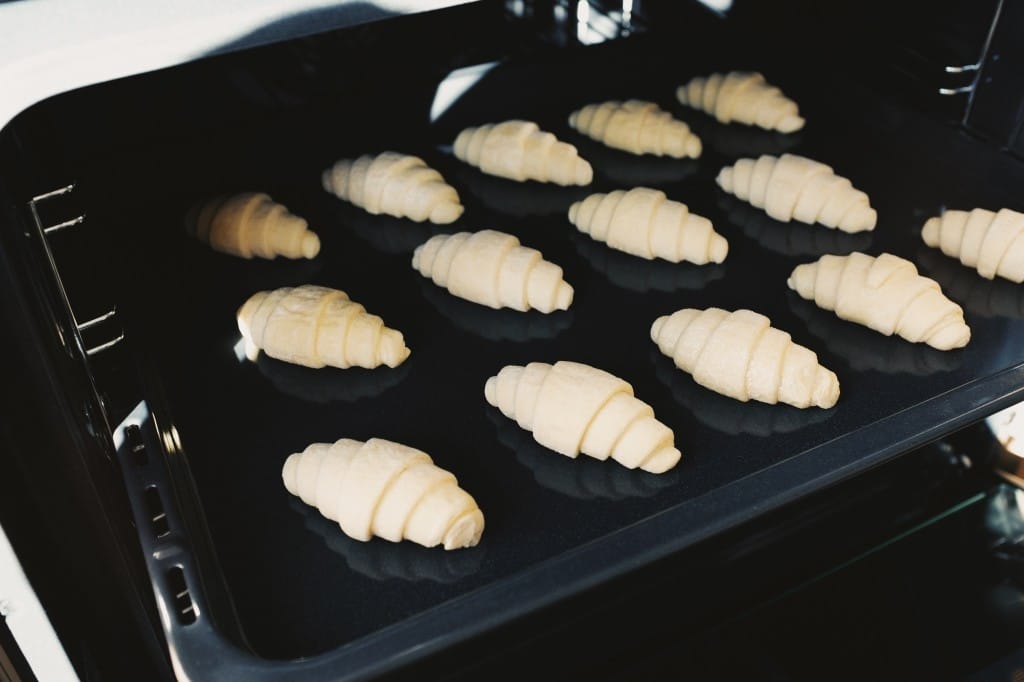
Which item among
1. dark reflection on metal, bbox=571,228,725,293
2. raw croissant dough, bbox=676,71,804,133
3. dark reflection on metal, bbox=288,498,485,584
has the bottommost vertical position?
dark reflection on metal, bbox=288,498,485,584

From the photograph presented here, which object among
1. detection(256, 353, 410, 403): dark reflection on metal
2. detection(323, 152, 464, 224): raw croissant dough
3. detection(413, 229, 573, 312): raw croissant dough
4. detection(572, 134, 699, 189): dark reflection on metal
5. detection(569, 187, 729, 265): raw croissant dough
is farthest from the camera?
detection(572, 134, 699, 189): dark reflection on metal

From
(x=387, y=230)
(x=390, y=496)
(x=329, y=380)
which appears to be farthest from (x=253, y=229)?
(x=390, y=496)

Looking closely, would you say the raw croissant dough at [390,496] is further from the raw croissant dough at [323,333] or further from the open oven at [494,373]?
the raw croissant dough at [323,333]

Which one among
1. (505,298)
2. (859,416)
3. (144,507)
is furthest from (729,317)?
(144,507)

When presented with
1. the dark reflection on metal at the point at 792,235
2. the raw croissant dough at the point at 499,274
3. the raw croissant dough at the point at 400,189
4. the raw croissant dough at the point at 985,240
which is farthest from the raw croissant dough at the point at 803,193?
the raw croissant dough at the point at 400,189

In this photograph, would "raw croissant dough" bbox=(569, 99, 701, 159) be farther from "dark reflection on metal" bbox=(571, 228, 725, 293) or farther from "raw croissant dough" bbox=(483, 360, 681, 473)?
"raw croissant dough" bbox=(483, 360, 681, 473)

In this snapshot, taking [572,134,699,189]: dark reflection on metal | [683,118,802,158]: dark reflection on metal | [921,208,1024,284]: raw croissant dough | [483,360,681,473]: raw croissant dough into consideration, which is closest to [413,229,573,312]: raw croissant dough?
[483,360,681,473]: raw croissant dough

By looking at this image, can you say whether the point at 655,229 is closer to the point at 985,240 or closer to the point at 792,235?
the point at 792,235

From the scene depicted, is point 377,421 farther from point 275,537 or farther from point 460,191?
point 460,191
